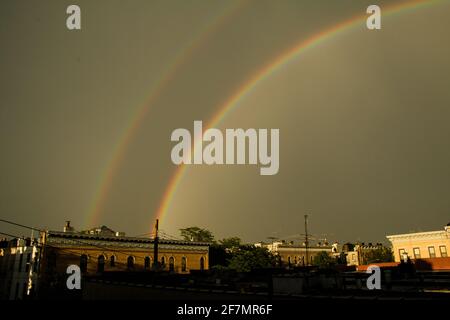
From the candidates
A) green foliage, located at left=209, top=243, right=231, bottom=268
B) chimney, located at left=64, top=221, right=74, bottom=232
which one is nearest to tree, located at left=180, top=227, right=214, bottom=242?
green foliage, located at left=209, top=243, right=231, bottom=268

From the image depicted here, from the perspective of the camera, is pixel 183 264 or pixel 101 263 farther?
pixel 183 264

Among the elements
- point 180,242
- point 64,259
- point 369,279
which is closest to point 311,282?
point 369,279

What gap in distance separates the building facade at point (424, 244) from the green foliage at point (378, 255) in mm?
34832

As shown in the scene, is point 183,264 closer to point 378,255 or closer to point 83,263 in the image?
point 83,263

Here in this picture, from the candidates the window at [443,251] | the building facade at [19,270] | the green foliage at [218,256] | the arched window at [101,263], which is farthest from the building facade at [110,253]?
the window at [443,251]

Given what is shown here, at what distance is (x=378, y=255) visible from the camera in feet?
315

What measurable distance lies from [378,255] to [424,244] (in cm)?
4391

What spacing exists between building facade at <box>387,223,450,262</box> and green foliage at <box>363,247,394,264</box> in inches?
1371

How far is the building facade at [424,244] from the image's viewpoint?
52.9 metres

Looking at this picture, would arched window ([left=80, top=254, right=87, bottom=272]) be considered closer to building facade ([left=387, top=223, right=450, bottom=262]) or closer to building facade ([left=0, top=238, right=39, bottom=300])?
building facade ([left=0, top=238, right=39, bottom=300])

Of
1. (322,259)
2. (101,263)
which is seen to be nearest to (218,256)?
(101,263)

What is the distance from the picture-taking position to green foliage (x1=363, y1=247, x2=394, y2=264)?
92831mm

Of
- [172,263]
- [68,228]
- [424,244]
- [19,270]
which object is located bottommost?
[19,270]
